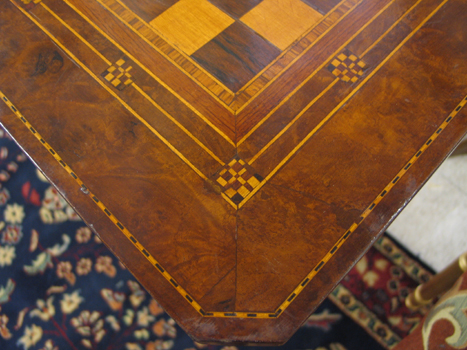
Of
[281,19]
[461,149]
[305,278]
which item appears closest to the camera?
[305,278]

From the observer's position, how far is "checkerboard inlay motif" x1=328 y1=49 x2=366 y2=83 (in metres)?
0.86

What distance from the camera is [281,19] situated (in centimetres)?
94

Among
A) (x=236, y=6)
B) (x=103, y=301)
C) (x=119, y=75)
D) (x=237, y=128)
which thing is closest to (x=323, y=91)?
(x=237, y=128)

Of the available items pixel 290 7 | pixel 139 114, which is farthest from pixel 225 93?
pixel 290 7

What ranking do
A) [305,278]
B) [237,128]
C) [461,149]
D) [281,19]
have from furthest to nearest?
[461,149] < [281,19] < [237,128] < [305,278]

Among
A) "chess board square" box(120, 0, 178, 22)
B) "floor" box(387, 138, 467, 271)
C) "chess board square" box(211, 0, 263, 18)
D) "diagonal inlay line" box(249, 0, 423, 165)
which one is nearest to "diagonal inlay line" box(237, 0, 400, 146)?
"diagonal inlay line" box(249, 0, 423, 165)

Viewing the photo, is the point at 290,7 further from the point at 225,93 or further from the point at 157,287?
the point at 157,287

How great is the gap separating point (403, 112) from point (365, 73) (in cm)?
13

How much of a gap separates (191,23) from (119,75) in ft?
0.76

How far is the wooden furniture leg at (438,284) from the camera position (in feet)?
2.87

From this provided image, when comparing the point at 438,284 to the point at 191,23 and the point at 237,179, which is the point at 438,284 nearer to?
the point at 237,179

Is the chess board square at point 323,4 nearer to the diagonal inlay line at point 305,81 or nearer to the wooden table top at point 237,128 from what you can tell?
the wooden table top at point 237,128

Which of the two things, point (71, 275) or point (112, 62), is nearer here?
point (112, 62)

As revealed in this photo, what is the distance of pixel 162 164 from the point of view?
30.8 inches
